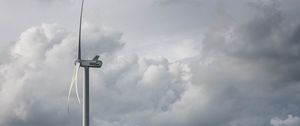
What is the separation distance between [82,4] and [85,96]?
23.4 m

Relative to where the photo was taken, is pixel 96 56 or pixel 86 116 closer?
pixel 86 116

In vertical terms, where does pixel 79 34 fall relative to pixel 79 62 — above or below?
above

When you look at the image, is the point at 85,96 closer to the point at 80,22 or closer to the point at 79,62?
the point at 79,62

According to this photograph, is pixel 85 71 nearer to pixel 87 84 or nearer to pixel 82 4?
pixel 87 84

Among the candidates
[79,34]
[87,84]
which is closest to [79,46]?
[79,34]

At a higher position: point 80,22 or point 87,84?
point 80,22

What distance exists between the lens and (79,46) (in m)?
142

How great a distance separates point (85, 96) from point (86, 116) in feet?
15.3

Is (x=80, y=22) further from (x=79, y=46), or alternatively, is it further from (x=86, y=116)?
(x=86, y=116)

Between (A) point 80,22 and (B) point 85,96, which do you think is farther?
(A) point 80,22

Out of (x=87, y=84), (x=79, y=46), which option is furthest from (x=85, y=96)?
(x=79, y=46)

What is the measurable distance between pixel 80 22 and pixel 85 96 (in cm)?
2243

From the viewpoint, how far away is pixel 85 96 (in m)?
130

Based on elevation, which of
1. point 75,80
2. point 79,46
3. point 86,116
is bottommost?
point 86,116
